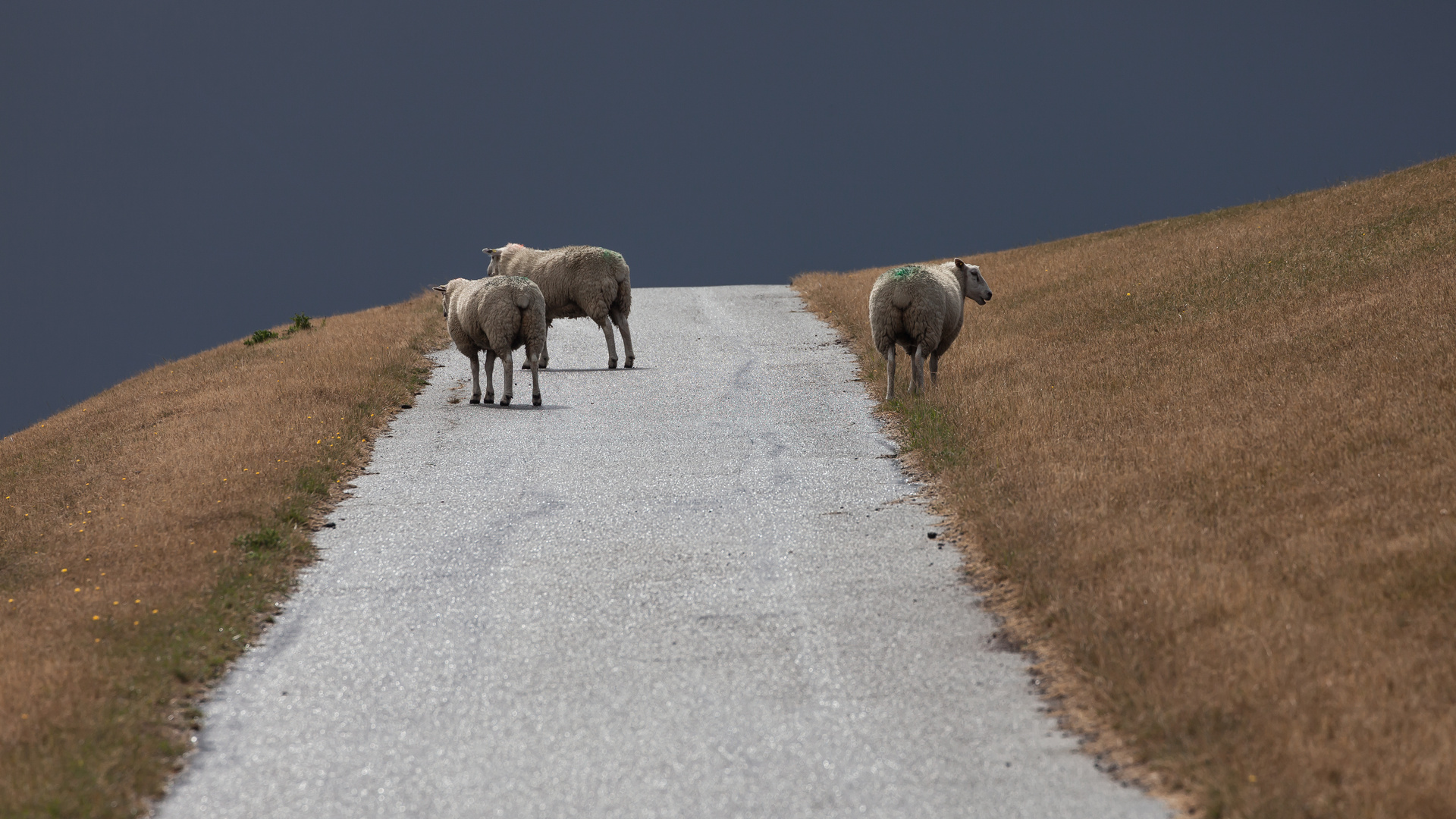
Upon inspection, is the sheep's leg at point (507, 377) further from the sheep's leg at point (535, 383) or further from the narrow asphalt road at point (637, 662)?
the narrow asphalt road at point (637, 662)

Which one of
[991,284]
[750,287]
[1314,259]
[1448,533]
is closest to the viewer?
[1448,533]

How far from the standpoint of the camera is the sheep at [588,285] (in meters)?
19.3

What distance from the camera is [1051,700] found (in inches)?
249

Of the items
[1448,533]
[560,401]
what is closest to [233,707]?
[1448,533]

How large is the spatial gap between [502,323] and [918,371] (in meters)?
5.31

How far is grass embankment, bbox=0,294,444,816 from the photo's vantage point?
5961 mm

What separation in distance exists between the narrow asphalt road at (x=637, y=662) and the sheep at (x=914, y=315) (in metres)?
2.04

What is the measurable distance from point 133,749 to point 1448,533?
23.8ft

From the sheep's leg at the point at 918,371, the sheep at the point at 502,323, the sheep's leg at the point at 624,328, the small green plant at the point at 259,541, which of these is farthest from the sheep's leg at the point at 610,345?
the small green plant at the point at 259,541

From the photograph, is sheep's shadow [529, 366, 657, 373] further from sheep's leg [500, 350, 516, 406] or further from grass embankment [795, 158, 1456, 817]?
grass embankment [795, 158, 1456, 817]

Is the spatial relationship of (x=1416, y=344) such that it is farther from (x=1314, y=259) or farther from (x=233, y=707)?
(x=233, y=707)

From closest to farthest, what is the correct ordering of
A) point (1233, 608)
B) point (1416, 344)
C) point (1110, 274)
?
point (1233, 608) → point (1416, 344) → point (1110, 274)

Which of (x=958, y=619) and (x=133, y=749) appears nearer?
(x=133, y=749)

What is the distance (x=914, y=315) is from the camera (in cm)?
1414
